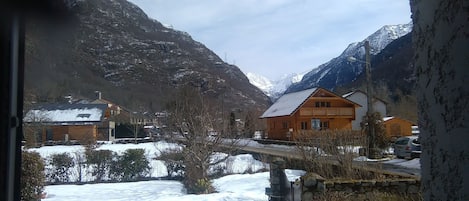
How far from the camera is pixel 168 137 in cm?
1266

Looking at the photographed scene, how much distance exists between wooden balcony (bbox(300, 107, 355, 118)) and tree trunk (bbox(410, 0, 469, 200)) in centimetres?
2727

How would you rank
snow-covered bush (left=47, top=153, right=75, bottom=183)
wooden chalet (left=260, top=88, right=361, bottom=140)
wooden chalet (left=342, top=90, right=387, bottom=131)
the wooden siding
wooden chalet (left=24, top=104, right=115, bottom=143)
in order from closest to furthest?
snow-covered bush (left=47, top=153, right=75, bottom=183), the wooden siding, wooden chalet (left=24, top=104, right=115, bottom=143), wooden chalet (left=260, top=88, right=361, bottom=140), wooden chalet (left=342, top=90, right=387, bottom=131)

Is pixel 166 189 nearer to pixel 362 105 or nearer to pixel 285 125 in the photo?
pixel 285 125

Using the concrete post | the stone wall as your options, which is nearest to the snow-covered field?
the concrete post

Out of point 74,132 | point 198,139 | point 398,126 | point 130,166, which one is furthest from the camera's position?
point 74,132

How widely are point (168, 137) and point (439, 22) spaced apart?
12263mm

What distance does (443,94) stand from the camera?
0.66 metres

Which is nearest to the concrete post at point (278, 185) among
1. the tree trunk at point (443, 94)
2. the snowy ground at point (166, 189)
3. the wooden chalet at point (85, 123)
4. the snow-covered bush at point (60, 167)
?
the snowy ground at point (166, 189)

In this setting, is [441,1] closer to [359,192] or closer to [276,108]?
[359,192]

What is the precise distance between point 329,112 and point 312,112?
1.42 metres

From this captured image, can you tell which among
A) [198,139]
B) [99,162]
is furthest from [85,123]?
[198,139]

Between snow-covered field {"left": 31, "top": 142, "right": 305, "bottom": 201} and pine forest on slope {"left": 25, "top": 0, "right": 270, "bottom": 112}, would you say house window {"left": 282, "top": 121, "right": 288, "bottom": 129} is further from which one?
snow-covered field {"left": 31, "top": 142, "right": 305, "bottom": 201}

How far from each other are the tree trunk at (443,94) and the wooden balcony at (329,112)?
27267mm

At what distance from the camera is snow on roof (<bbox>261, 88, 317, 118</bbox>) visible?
28.1 m
